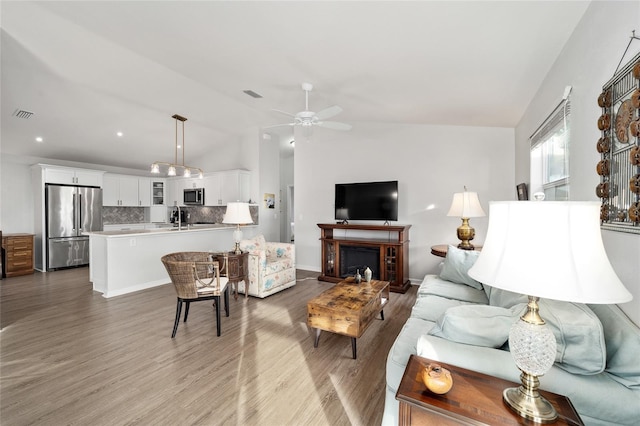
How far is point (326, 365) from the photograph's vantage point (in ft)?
7.68

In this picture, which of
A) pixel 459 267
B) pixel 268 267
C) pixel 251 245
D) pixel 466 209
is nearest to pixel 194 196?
pixel 251 245

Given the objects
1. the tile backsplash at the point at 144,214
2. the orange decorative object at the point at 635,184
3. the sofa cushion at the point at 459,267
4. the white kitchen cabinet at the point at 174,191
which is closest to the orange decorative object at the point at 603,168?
the orange decorative object at the point at 635,184

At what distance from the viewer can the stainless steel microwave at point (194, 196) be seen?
732 centimetres

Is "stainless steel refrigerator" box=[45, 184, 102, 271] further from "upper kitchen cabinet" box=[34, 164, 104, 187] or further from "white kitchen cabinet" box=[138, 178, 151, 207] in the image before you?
"white kitchen cabinet" box=[138, 178, 151, 207]

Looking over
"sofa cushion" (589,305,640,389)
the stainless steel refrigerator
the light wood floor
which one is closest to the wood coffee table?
the light wood floor

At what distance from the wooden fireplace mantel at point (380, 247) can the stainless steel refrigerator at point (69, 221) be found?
201 inches

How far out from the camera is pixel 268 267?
163 inches

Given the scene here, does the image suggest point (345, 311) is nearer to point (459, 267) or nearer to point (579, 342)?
point (459, 267)

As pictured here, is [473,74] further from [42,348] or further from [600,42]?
[42,348]

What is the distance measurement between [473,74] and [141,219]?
29.0ft

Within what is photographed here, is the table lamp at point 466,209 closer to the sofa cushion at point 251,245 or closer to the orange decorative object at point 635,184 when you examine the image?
the orange decorative object at point 635,184

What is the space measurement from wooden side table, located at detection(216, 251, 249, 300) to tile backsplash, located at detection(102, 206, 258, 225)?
367cm

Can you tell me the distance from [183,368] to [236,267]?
1.66m

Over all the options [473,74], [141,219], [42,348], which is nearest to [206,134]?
[141,219]
